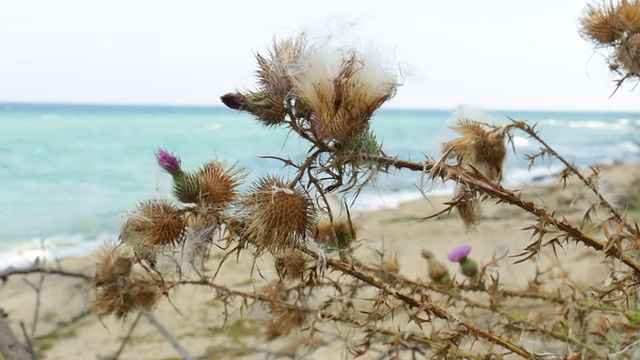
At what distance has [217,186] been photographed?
1038mm

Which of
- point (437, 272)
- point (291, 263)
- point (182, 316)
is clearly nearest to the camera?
point (291, 263)

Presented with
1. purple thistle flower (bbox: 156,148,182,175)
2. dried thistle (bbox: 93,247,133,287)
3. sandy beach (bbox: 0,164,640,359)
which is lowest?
sandy beach (bbox: 0,164,640,359)

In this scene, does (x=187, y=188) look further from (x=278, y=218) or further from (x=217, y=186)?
(x=278, y=218)

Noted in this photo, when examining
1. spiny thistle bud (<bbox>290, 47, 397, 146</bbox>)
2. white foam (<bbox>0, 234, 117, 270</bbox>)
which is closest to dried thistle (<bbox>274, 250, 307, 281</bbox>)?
spiny thistle bud (<bbox>290, 47, 397, 146</bbox>)

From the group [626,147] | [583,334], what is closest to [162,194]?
[583,334]

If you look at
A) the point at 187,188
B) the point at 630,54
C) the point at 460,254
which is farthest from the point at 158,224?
the point at 460,254

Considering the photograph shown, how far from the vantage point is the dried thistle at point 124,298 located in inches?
62.9

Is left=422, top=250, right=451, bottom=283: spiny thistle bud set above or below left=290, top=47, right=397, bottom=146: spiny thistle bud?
below

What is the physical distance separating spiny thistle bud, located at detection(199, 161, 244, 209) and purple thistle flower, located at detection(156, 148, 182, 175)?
58 mm

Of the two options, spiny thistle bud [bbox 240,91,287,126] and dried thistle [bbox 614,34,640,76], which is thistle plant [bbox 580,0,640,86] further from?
spiny thistle bud [bbox 240,91,287,126]

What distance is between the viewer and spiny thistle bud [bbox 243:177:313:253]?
0.88 m

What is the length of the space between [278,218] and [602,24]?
42.8 inches

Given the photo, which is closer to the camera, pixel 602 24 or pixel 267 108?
pixel 267 108

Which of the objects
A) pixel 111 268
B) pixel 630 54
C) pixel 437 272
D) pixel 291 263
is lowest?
pixel 437 272
